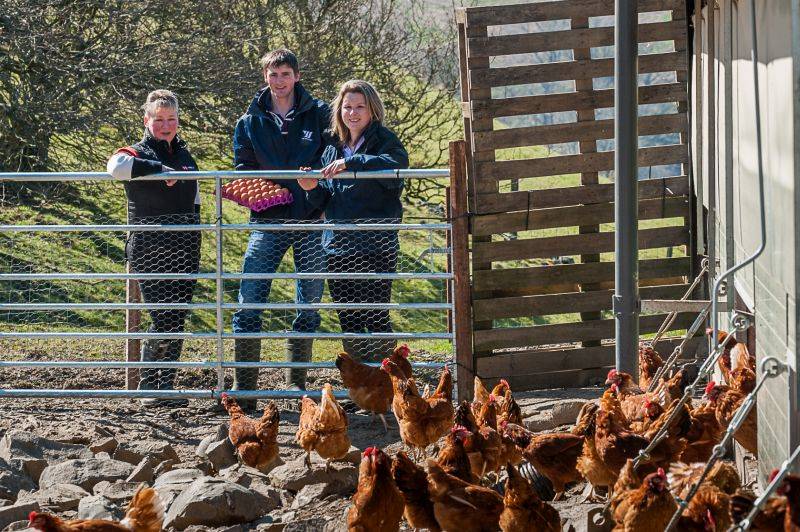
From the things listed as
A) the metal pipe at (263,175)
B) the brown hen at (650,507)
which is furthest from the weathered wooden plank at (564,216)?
the brown hen at (650,507)


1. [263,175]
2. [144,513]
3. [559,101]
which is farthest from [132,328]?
[559,101]

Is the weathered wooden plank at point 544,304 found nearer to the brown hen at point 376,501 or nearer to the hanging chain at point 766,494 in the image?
the brown hen at point 376,501

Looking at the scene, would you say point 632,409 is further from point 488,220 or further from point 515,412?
point 488,220

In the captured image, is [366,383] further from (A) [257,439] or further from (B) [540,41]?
(B) [540,41]

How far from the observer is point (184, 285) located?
7.79 meters

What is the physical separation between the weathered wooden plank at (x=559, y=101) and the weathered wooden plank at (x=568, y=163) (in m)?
0.31

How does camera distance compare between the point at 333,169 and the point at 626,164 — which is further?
the point at 333,169

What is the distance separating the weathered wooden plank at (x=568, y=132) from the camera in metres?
7.62

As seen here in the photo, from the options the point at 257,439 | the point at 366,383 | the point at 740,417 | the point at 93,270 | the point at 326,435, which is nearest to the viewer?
the point at 740,417

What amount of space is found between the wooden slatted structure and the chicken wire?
46cm

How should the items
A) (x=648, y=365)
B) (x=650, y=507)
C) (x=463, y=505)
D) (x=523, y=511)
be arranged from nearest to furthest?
(x=650, y=507)
(x=523, y=511)
(x=463, y=505)
(x=648, y=365)

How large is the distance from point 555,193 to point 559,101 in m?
0.66

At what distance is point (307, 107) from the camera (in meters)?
7.68

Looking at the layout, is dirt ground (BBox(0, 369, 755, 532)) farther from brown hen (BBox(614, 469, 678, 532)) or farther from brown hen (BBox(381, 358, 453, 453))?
brown hen (BBox(614, 469, 678, 532))
